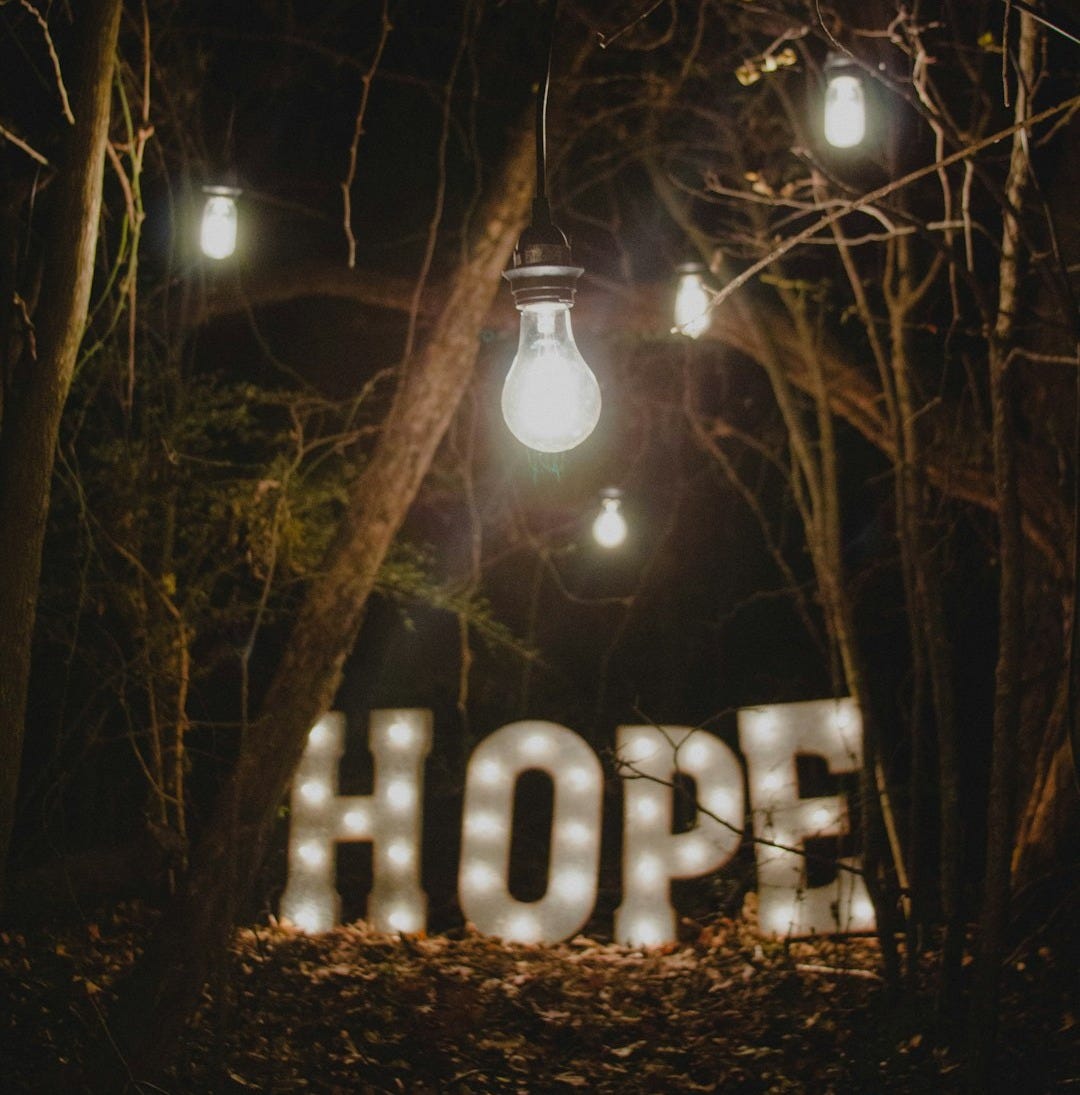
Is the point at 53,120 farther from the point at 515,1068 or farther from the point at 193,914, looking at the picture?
the point at 515,1068

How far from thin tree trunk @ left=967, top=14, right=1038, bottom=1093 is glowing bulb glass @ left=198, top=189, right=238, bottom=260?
4.29 m

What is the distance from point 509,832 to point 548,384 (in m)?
5.04

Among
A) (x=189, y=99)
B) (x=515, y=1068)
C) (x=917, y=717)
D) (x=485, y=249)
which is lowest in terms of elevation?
(x=515, y=1068)

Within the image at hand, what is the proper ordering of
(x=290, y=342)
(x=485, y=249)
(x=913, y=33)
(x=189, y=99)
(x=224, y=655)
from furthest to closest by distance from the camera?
(x=290, y=342) → (x=224, y=655) → (x=189, y=99) → (x=485, y=249) → (x=913, y=33)

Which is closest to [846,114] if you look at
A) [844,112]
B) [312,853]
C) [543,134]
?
[844,112]

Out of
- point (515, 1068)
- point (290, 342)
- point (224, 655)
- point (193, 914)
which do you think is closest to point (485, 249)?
point (224, 655)

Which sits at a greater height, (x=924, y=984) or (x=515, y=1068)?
(x=924, y=984)

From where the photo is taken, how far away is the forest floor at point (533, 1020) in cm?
536

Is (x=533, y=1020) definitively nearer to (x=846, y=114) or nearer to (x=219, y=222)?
(x=219, y=222)

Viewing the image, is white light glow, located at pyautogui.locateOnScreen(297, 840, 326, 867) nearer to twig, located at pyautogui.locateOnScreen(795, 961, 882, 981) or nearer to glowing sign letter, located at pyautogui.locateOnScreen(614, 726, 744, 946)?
glowing sign letter, located at pyautogui.locateOnScreen(614, 726, 744, 946)

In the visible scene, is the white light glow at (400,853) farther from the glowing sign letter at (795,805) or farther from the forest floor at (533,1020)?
the glowing sign letter at (795,805)

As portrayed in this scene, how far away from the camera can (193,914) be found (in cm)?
575

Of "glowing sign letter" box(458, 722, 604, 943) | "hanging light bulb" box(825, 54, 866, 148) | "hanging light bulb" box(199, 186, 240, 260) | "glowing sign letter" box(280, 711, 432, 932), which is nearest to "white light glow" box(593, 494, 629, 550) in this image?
"glowing sign letter" box(458, 722, 604, 943)

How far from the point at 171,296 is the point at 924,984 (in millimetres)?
6685
